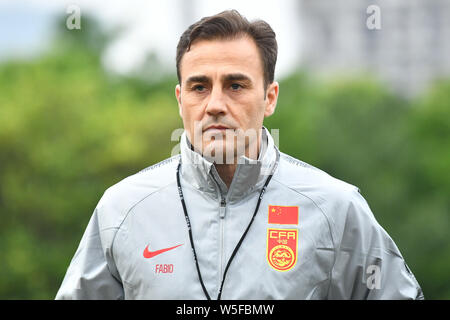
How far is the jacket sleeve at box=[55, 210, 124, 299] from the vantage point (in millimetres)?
4676

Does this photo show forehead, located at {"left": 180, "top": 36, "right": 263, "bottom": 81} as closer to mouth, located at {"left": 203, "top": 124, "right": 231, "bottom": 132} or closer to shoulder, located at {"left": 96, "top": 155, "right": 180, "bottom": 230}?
mouth, located at {"left": 203, "top": 124, "right": 231, "bottom": 132}

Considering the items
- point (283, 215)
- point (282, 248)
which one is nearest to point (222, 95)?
point (283, 215)

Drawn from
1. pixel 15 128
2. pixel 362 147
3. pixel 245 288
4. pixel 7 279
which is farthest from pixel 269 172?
pixel 362 147

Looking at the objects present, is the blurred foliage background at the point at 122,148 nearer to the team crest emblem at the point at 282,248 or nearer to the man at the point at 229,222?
the man at the point at 229,222

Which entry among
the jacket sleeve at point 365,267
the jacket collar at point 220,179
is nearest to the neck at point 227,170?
the jacket collar at point 220,179

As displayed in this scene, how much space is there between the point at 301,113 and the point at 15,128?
16.1 m

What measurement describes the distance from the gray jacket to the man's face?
14 centimetres

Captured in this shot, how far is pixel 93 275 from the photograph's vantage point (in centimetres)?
468

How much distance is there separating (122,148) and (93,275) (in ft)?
102

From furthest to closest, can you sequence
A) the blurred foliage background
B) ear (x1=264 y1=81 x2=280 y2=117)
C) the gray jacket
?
1. the blurred foliage background
2. ear (x1=264 y1=81 x2=280 y2=117)
3. the gray jacket

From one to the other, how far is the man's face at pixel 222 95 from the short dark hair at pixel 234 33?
0.04 meters

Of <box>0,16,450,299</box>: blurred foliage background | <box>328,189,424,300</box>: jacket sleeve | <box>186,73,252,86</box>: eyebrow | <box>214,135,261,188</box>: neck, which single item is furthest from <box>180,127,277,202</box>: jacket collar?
<box>0,16,450,299</box>: blurred foliage background

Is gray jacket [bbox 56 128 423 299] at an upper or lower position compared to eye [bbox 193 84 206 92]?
lower
